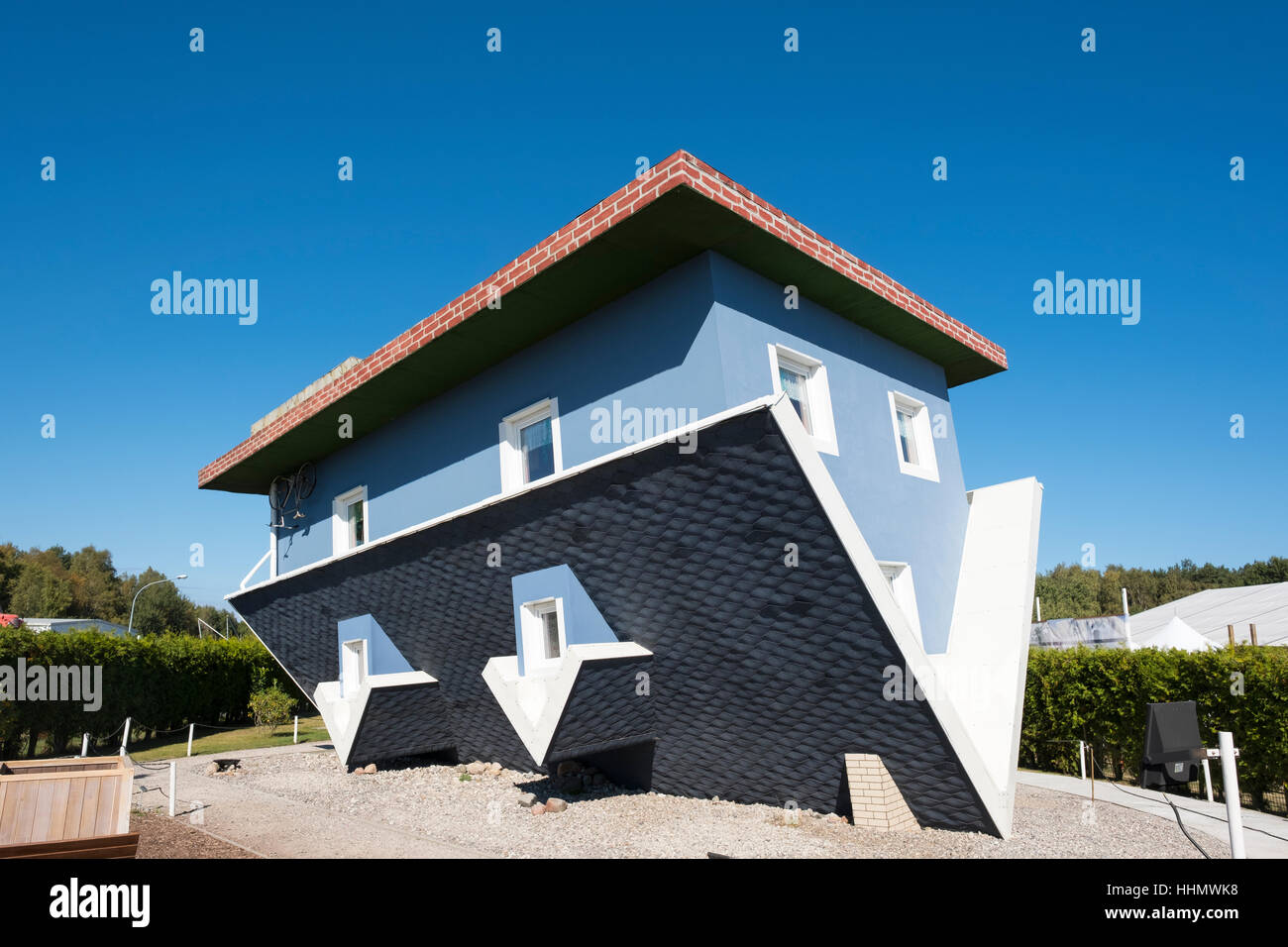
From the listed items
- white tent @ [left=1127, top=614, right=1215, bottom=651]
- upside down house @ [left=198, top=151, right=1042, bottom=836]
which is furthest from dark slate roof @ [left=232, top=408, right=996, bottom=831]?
white tent @ [left=1127, top=614, right=1215, bottom=651]

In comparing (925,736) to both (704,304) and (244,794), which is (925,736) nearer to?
(704,304)

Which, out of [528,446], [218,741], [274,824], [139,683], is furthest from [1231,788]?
[139,683]

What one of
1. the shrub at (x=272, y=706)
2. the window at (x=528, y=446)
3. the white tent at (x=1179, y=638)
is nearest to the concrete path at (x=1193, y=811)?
the window at (x=528, y=446)

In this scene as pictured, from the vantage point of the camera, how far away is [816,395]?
9008mm

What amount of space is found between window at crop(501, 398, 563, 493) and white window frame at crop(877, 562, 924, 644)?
4562 millimetres

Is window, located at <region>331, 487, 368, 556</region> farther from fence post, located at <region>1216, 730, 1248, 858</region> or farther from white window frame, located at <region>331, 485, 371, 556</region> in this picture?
fence post, located at <region>1216, 730, 1248, 858</region>

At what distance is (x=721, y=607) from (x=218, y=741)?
58.4ft

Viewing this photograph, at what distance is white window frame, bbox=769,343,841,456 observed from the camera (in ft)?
28.5

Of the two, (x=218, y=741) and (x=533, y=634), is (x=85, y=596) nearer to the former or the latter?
(x=218, y=741)

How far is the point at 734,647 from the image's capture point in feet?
26.1

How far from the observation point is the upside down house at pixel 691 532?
6.94m
